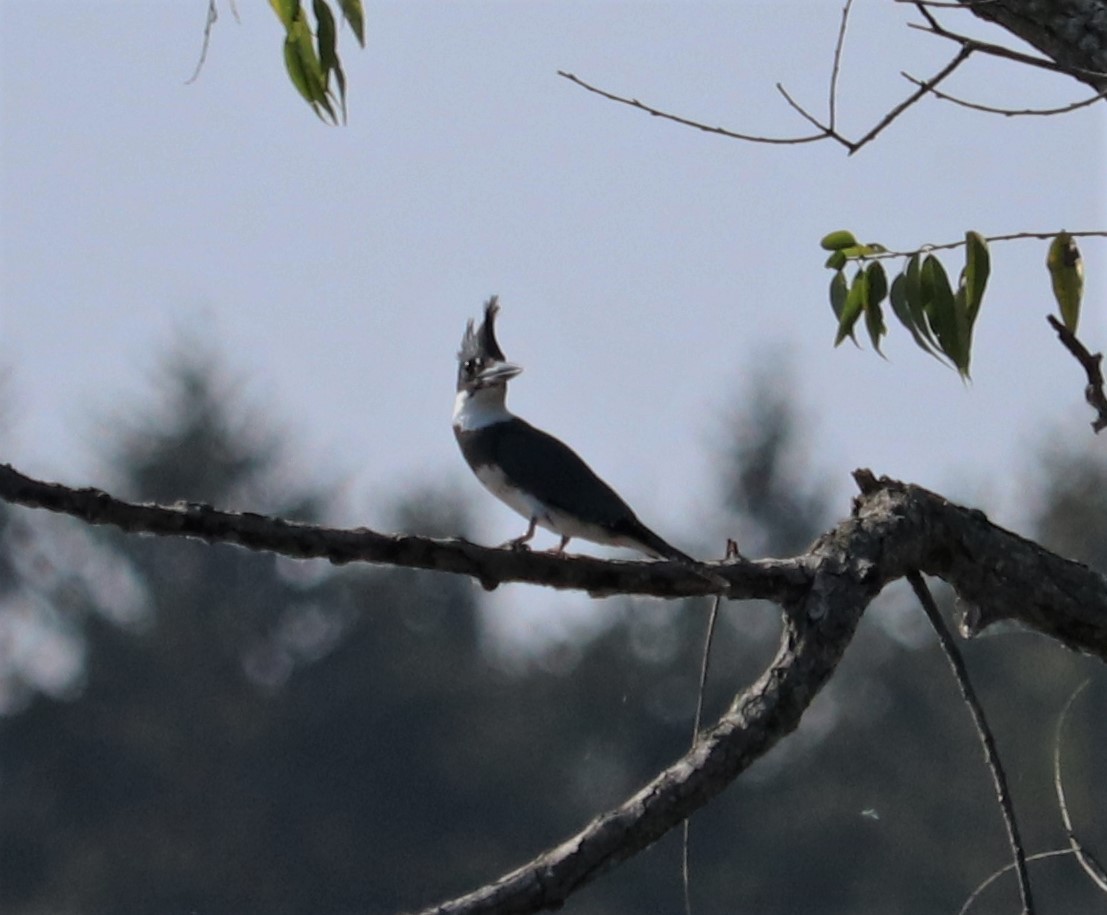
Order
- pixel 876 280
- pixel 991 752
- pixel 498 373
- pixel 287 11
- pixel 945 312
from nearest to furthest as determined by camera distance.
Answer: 1. pixel 991 752
2. pixel 945 312
3. pixel 876 280
4. pixel 287 11
5. pixel 498 373

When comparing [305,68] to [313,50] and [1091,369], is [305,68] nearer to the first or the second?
[313,50]

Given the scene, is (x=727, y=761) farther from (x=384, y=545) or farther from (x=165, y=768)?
(x=165, y=768)

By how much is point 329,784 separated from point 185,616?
14.2 ft

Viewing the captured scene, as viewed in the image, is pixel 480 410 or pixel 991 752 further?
pixel 480 410

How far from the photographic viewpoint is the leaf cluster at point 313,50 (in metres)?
4.17

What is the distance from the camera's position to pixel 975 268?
3939 mm

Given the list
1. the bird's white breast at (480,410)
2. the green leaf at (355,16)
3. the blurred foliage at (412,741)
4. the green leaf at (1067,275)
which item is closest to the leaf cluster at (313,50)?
the green leaf at (355,16)

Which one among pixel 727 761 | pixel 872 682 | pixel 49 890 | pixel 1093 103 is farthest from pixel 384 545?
pixel 872 682

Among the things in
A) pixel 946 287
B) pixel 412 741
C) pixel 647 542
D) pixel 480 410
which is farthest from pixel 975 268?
pixel 412 741

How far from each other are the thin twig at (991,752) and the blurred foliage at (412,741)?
3846 cm

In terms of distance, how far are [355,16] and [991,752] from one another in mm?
1622

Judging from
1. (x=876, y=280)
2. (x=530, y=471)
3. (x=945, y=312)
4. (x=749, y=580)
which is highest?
(x=530, y=471)

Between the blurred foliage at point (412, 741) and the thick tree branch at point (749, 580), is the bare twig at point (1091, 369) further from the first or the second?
the blurred foliage at point (412, 741)

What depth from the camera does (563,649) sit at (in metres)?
47.2
